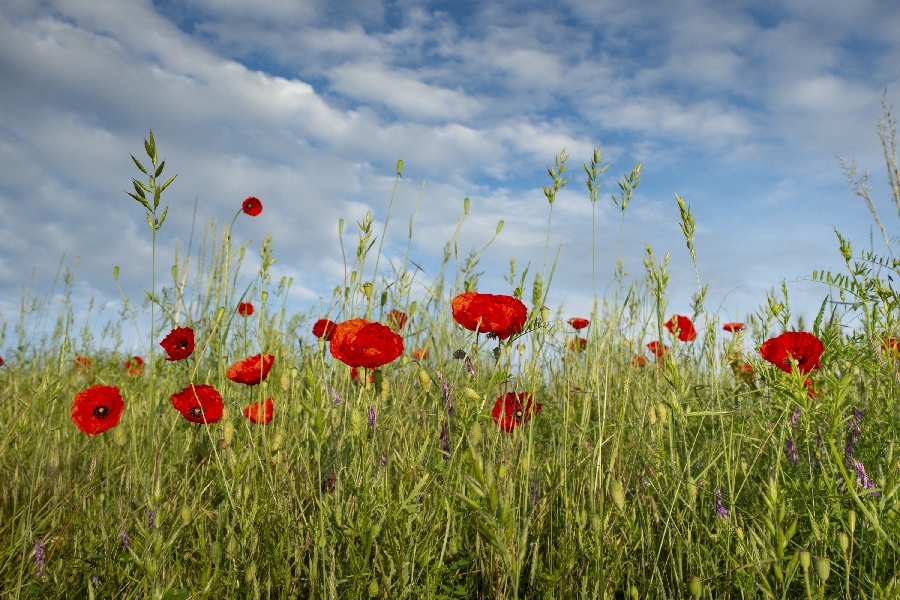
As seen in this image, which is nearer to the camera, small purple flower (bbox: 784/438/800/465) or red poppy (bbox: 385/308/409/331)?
small purple flower (bbox: 784/438/800/465)

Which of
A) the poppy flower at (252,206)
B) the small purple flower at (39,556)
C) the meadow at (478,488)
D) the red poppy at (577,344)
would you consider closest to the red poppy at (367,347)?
the meadow at (478,488)

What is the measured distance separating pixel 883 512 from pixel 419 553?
1.07 m

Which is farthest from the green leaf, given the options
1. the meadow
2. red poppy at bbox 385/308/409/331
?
red poppy at bbox 385/308/409/331

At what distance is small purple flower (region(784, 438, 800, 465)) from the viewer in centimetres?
190

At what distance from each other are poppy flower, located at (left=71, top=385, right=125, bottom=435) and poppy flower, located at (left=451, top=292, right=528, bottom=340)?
1.41 metres

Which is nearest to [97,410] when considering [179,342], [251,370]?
[179,342]

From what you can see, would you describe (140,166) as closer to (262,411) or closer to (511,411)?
(262,411)

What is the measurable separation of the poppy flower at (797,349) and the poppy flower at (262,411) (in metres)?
1.44

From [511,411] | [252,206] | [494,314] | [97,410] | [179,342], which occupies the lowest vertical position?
[97,410]

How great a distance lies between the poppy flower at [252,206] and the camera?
3.20 m

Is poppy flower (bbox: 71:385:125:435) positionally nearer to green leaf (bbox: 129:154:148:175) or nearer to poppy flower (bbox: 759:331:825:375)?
green leaf (bbox: 129:154:148:175)

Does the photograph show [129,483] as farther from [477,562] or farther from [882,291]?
[882,291]

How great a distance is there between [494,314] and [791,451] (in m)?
1.24

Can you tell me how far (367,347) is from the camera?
4.48 feet
